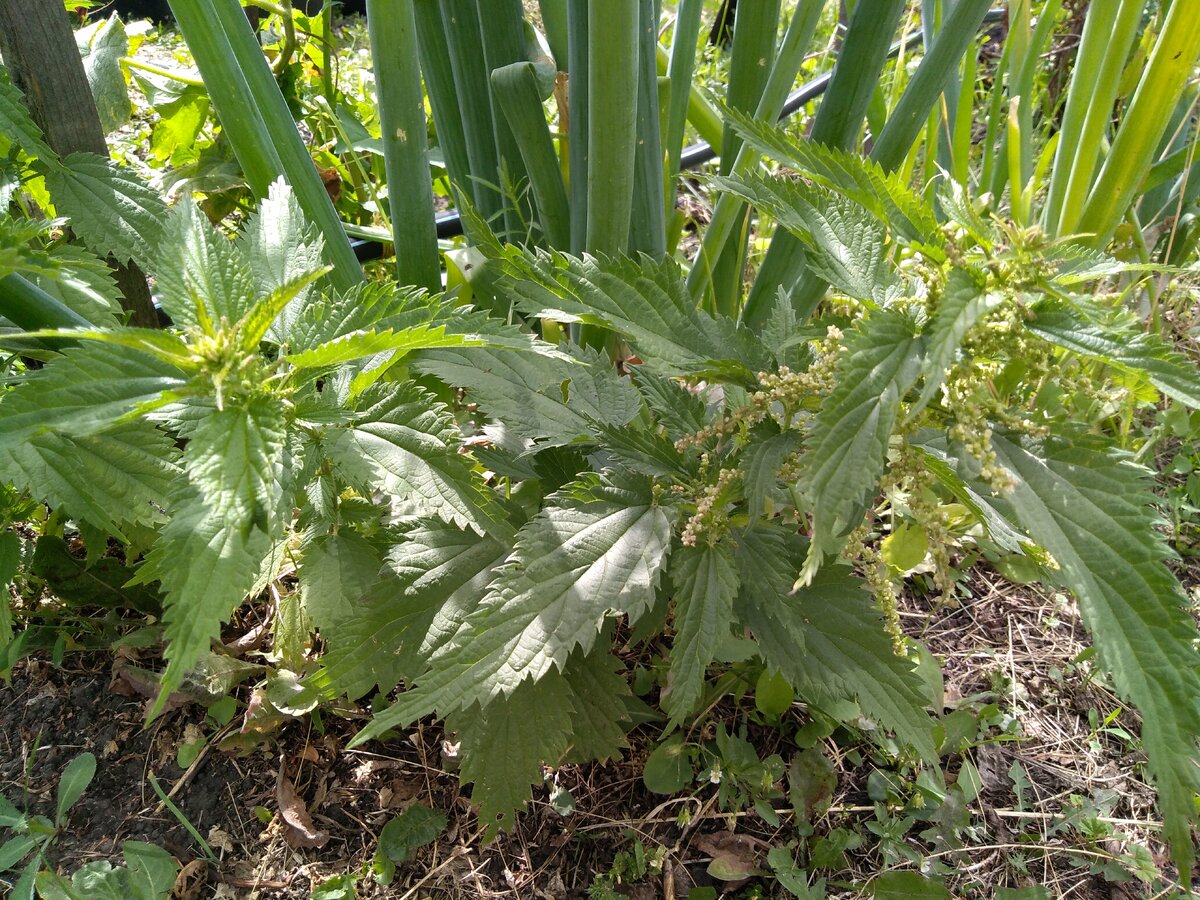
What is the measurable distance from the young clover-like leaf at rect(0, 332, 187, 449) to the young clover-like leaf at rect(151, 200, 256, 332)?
59mm

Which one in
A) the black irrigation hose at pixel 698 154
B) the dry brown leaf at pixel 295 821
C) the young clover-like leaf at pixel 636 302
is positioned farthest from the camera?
the black irrigation hose at pixel 698 154

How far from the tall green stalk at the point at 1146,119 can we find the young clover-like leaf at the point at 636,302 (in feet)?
1.83

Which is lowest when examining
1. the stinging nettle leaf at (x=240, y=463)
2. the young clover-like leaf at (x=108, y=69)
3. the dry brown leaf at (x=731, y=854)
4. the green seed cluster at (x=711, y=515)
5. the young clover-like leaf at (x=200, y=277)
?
the dry brown leaf at (x=731, y=854)

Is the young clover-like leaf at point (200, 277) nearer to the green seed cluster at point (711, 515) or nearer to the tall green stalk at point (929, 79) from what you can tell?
the green seed cluster at point (711, 515)

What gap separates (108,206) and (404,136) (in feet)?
1.33

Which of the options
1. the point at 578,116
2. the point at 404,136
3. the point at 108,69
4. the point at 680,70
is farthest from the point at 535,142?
the point at 108,69

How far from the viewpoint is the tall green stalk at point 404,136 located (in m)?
1.02

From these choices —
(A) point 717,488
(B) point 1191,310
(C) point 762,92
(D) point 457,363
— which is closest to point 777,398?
(A) point 717,488

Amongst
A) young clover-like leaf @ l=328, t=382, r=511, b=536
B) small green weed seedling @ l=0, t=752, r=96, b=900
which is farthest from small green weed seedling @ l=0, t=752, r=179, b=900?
young clover-like leaf @ l=328, t=382, r=511, b=536

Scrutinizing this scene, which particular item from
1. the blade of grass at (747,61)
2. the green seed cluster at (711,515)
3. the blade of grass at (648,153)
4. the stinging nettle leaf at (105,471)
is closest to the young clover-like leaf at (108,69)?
the stinging nettle leaf at (105,471)

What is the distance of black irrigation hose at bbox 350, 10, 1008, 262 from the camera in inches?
64.3

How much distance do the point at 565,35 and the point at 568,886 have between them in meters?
1.23

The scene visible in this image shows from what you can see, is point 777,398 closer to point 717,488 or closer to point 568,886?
point 717,488

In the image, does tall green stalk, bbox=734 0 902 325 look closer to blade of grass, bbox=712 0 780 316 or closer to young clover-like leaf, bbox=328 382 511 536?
blade of grass, bbox=712 0 780 316
